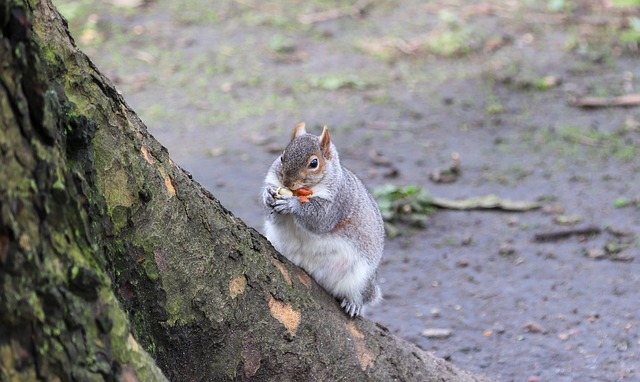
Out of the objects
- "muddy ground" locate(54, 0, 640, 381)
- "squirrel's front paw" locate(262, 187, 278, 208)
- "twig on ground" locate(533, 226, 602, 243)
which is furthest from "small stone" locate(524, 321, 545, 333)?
"squirrel's front paw" locate(262, 187, 278, 208)

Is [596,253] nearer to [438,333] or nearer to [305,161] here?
[438,333]

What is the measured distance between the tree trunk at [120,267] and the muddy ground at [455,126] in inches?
51.3

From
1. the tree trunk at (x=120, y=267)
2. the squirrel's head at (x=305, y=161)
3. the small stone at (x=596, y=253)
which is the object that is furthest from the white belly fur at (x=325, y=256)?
the small stone at (x=596, y=253)

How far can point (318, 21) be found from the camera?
8445 millimetres

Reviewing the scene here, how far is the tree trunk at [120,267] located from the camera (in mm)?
1509

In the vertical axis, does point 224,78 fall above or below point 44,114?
below

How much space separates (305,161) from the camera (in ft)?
10.3

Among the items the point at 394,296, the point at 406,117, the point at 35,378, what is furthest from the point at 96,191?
the point at 406,117

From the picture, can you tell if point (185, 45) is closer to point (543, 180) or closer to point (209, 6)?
point (209, 6)

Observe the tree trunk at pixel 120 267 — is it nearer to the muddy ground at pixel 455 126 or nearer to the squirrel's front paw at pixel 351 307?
the squirrel's front paw at pixel 351 307

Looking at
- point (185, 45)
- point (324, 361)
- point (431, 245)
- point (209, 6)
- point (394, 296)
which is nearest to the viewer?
point (324, 361)

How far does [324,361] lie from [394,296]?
200 cm

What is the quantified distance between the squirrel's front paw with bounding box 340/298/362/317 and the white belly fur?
0.26 ft

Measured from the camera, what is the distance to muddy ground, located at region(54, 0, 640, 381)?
4.05 meters
